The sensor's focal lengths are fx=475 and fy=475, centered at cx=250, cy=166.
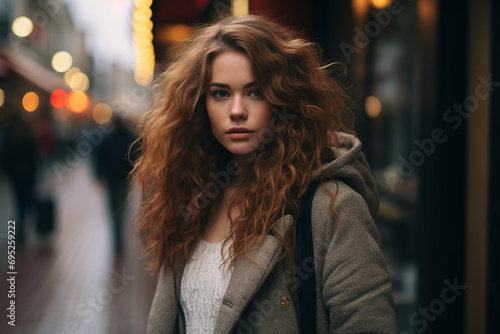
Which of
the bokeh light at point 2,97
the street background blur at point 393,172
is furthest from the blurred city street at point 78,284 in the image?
the bokeh light at point 2,97

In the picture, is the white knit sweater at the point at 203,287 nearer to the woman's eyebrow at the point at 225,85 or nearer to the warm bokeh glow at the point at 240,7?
the woman's eyebrow at the point at 225,85

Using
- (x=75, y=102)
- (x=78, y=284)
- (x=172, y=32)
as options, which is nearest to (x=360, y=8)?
(x=172, y=32)

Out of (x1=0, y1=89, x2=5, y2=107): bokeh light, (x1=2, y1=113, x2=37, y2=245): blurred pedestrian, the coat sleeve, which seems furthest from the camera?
(x1=0, y1=89, x2=5, y2=107): bokeh light

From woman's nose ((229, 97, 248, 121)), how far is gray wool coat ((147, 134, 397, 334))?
34 cm

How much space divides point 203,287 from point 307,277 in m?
0.44

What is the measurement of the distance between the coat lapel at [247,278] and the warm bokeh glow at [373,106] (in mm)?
3555

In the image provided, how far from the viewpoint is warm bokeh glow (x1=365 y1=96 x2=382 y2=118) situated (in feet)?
16.1

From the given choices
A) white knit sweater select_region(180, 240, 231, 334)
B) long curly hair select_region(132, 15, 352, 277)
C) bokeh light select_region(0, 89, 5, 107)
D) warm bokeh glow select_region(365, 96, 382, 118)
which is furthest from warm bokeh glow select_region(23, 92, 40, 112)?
white knit sweater select_region(180, 240, 231, 334)

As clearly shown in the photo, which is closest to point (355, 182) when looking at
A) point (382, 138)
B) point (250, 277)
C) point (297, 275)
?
point (297, 275)

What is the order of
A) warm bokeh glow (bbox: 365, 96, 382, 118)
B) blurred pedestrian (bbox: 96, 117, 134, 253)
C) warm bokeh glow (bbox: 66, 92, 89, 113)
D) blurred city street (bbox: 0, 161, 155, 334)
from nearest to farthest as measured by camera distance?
blurred city street (bbox: 0, 161, 155, 334) → warm bokeh glow (bbox: 365, 96, 382, 118) → blurred pedestrian (bbox: 96, 117, 134, 253) → warm bokeh glow (bbox: 66, 92, 89, 113)

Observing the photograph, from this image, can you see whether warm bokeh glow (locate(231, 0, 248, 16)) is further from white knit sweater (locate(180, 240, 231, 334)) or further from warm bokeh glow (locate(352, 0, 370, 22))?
white knit sweater (locate(180, 240, 231, 334))

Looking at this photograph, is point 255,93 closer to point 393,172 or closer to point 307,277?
point 307,277

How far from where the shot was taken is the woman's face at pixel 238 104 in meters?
1.68

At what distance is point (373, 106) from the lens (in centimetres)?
498
